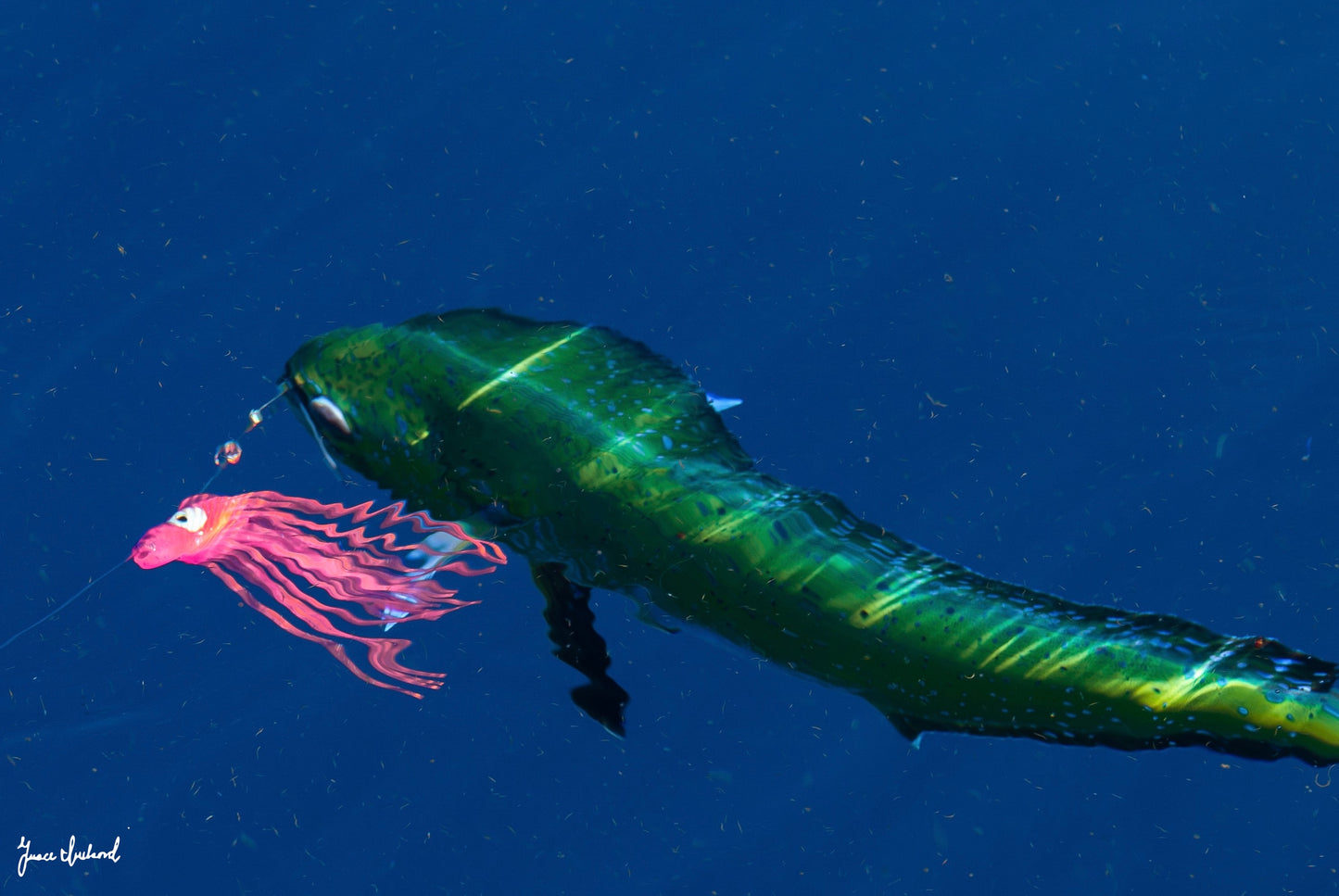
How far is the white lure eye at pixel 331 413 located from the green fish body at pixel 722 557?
0.05 feet

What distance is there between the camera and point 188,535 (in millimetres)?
10078

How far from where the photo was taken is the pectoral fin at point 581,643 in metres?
9.03


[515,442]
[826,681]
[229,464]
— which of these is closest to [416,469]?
[515,442]

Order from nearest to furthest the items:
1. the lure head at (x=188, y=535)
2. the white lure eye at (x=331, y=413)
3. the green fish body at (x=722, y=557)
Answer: the green fish body at (x=722, y=557) → the white lure eye at (x=331, y=413) → the lure head at (x=188, y=535)

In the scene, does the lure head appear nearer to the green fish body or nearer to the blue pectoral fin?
the green fish body

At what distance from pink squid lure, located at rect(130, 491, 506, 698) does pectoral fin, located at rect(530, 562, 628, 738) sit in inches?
35.4

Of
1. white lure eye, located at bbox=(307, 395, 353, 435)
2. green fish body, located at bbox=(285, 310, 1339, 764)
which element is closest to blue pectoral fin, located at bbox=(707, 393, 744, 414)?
green fish body, located at bbox=(285, 310, 1339, 764)

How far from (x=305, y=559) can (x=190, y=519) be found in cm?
74

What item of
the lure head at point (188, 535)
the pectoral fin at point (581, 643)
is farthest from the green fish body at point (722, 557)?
the lure head at point (188, 535)

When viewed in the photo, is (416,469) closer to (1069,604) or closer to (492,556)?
(492,556)

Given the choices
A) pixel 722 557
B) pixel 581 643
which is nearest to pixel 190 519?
pixel 581 643

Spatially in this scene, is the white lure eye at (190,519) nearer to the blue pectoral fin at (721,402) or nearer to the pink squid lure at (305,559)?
the pink squid lure at (305,559)

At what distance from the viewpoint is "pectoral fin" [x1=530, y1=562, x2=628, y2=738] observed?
29.6ft

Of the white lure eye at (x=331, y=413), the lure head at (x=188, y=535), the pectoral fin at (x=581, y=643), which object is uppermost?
the white lure eye at (x=331, y=413)
